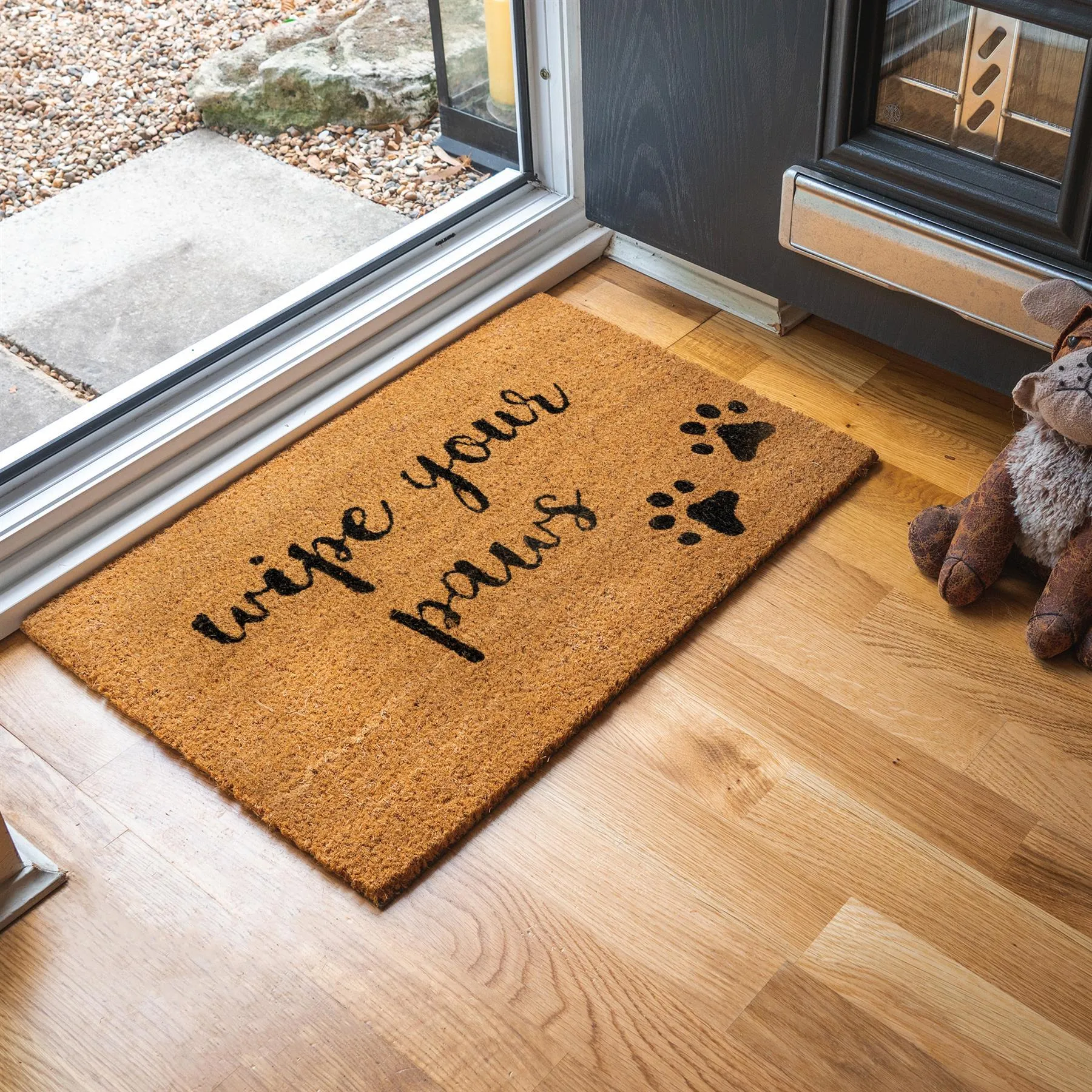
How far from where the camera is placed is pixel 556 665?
139 centimetres

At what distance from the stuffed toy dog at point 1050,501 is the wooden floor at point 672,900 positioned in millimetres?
50

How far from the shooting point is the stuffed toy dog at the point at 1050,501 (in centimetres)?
129

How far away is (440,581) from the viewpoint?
1.49 meters

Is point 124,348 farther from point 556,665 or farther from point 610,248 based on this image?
point 556,665

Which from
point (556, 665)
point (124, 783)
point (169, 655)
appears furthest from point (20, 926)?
point (556, 665)

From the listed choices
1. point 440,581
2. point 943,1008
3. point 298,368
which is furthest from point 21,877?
point 943,1008

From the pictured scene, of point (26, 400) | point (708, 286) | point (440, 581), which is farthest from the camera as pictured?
point (708, 286)

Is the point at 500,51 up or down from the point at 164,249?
up

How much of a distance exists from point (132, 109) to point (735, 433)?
138 centimetres

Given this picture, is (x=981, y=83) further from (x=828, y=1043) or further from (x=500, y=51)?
(x=828, y=1043)

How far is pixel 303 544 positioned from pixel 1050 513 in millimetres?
865

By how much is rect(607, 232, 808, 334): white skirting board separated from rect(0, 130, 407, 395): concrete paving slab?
388mm

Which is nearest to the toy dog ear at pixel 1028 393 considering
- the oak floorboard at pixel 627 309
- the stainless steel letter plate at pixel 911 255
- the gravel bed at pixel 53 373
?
the stainless steel letter plate at pixel 911 255

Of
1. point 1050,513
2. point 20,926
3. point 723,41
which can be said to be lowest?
point 20,926
